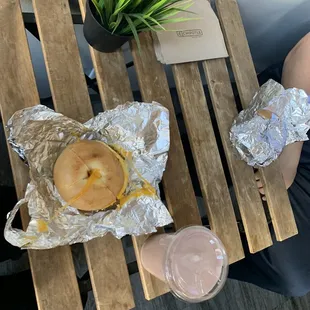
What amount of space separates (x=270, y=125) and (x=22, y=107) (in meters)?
0.44

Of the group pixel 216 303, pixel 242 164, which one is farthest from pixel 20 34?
pixel 216 303

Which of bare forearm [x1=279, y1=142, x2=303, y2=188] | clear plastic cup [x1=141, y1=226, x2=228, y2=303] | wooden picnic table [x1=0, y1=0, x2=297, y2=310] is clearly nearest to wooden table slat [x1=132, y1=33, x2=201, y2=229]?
wooden picnic table [x1=0, y1=0, x2=297, y2=310]

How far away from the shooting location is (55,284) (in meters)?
0.63

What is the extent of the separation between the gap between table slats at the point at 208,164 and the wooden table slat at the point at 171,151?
0.03 metres

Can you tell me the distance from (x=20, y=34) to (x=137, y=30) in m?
0.19

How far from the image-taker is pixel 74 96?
27.2 inches

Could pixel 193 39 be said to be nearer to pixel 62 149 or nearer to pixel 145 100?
pixel 145 100

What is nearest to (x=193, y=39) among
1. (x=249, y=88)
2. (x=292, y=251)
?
(x=249, y=88)

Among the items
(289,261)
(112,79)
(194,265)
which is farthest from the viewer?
(289,261)

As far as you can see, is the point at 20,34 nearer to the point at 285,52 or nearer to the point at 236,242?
the point at 236,242

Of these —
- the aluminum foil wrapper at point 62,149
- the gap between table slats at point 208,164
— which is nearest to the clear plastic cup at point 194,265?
the aluminum foil wrapper at point 62,149

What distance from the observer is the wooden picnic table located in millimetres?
642

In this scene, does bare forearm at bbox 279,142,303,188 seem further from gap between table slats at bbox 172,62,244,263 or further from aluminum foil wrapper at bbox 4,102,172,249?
aluminum foil wrapper at bbox 4,102,172,249

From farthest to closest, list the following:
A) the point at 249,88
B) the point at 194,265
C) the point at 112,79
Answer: the point at 249,88 → the point at 112,79 → the point at 194,265
